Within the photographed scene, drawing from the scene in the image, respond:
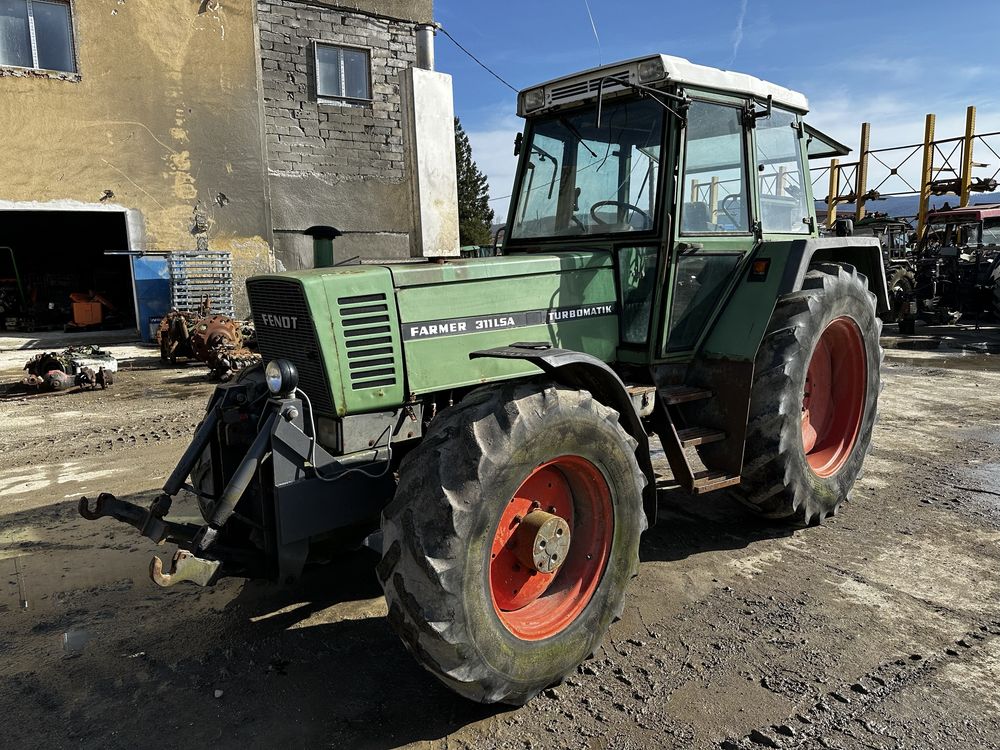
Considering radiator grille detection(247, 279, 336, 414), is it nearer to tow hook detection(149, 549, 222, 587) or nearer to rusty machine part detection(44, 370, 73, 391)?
tow hook detection(149, 549, 222, 587)

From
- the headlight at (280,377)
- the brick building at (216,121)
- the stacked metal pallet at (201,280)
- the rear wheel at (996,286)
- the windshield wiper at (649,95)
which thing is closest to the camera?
the headlight at (280,377)

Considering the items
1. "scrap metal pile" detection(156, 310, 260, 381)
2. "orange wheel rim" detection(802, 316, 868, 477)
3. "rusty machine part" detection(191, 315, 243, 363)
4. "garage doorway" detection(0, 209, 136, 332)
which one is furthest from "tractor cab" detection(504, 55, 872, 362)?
"garage doorway" detection(0, 209, 136, 332)

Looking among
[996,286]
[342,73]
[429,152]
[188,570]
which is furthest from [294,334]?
[996,286]

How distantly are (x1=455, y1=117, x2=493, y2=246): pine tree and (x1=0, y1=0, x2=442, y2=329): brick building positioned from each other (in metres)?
20.5

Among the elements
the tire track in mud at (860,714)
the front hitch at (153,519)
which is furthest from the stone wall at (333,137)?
the tire track in mud at (860,714)

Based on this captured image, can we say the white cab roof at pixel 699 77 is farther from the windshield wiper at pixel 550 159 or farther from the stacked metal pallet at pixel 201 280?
the stacked metal pallet at pixel 201 280

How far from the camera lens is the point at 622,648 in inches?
127

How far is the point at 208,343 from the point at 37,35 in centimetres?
672

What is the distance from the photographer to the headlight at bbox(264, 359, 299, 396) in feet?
9.59

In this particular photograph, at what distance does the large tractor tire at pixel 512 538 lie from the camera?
2570mm

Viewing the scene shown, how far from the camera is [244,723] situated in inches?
108

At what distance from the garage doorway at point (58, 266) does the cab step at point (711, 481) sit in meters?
15.2

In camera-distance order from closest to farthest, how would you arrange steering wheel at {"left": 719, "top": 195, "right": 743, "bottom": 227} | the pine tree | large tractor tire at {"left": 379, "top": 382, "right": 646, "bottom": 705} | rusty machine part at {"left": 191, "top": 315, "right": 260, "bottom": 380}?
1. large tractor tire at {"left": 379, "top": 382, "right": 646, "bottom": 705}
2. steering wheel at {"left": 719, "top": 195, "right": 743, "bottom": 227}
3. rusty machine part at {"left": 191, "top": 315, "right": 260, "bottom": 380}
4. the pine tree

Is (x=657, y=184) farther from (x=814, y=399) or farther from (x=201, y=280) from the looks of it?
(x=201, y=280)
